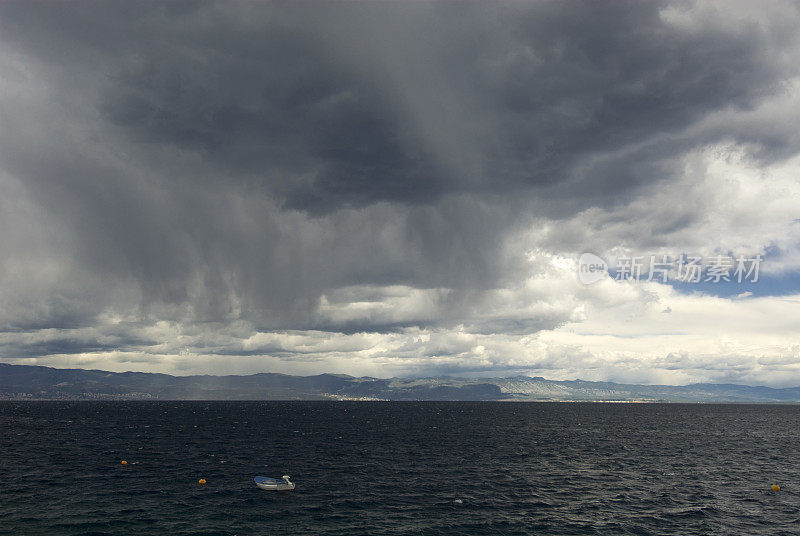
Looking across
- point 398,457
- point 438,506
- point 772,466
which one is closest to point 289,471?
point 398,457

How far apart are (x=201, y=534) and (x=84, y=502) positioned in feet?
92.4

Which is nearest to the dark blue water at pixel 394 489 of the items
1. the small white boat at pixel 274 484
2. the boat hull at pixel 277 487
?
the boat hull at pixel 277 487

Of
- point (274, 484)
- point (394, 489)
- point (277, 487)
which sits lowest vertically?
point (394, 489)

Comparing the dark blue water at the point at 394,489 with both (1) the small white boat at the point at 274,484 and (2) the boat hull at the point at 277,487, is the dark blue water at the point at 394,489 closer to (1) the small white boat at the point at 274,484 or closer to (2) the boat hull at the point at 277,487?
(2) the boat hull at the point at 277,487

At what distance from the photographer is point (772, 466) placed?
120 m

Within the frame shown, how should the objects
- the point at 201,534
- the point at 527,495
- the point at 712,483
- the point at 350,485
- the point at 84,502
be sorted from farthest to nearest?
the point at 712,483 → the point at 350,485 → the point at 527,495 → the point at 84,502 → the point at 201,534

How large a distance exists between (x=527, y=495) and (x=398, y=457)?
4750cm

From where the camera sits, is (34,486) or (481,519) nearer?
(481,519)

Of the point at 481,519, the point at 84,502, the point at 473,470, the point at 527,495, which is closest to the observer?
the point at 481,519

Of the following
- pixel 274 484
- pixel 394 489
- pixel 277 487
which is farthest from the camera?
pixel 394 489

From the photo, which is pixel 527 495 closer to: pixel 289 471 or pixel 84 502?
pixel 289 471

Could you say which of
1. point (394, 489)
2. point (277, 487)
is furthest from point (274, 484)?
point (394, 489)

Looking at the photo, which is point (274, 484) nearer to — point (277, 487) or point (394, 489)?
point (277, 487)

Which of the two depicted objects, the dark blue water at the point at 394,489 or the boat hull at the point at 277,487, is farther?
the boat hull at the point at 277,487
